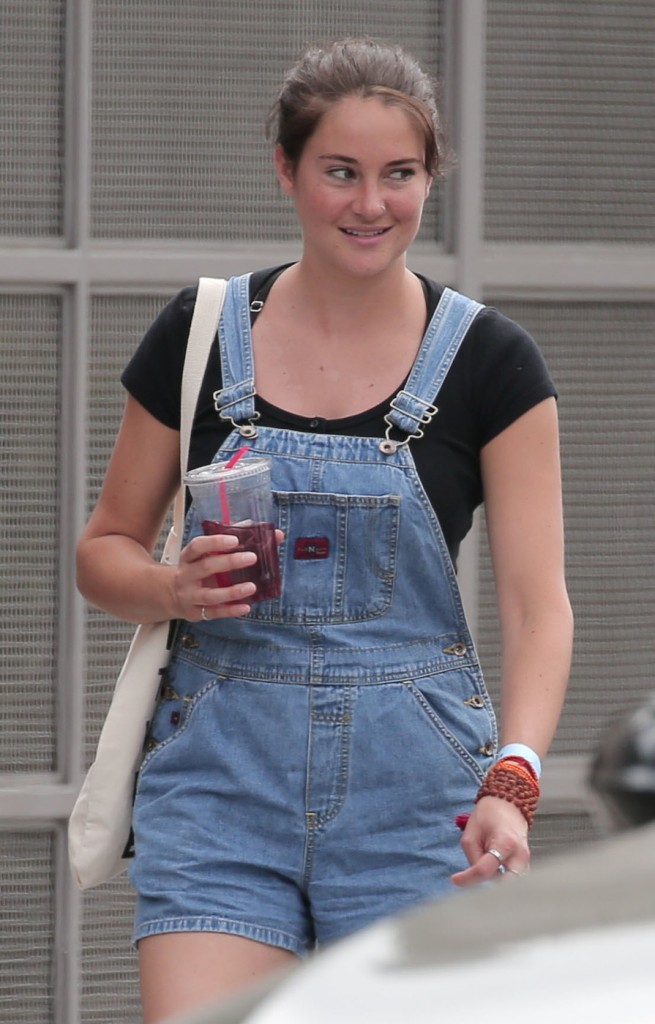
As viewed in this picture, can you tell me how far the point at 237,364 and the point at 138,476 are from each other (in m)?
0.26

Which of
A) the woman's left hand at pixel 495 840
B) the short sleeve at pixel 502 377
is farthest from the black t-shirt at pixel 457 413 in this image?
the woman's left hand at pixel 495 840

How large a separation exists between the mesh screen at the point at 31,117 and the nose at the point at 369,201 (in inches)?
73.0

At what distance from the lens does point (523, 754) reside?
284 cm

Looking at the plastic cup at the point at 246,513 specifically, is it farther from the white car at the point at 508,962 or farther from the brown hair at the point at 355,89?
the white car at the point at 508,962

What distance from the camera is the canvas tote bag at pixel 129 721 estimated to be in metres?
3.03

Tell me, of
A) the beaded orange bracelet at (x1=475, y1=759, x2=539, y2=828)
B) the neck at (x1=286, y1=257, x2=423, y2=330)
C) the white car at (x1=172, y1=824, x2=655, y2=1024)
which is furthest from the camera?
the neck at (x1=286, y1=257, x2=423, y2=330)

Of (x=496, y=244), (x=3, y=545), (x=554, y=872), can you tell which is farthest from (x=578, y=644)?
(x=554, y=872)

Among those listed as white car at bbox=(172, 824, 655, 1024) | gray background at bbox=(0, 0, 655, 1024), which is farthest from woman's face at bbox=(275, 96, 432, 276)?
white car at bbox=(172, 824, 655, 1024)

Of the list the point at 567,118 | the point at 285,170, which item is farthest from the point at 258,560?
the point at 567,118

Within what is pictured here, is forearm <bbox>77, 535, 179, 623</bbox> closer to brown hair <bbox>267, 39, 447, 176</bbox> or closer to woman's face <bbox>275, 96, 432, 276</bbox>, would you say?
woman's face <bbox>275, 96, 432, 276</bbox>

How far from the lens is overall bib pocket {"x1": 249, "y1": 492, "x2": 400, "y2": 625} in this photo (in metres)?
2.89

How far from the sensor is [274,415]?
296 cm

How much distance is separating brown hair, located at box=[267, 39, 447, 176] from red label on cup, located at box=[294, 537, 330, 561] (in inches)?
23.7

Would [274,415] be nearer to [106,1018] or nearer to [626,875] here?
[626,875]
